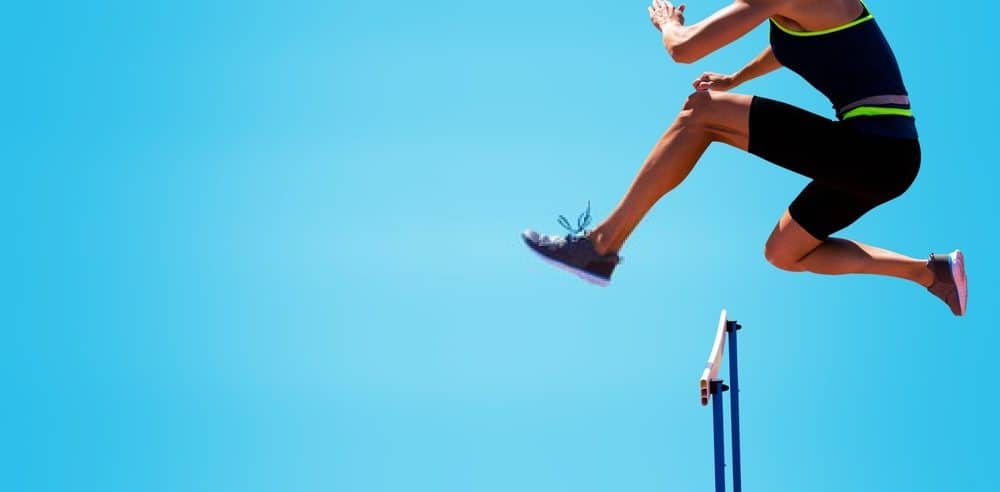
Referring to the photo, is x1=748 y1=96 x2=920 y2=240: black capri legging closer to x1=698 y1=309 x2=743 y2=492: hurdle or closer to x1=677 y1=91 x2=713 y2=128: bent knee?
x1=677 y1=91 x2=713 y2=128: bent knee

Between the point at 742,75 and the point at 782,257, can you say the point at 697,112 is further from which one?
the point at 782,257

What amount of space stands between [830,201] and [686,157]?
55 cm

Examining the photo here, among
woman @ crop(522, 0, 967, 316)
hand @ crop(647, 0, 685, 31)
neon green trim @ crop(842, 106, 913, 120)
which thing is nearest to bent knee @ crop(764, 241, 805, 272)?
woman @ crop(522, 0, 967, 316)

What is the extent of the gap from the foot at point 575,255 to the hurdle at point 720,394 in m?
0.39

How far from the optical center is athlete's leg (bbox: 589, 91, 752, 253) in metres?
4.11

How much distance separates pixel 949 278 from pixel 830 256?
44cm

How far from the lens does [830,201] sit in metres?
4.38

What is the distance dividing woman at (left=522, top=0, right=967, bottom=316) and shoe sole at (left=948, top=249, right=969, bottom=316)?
58 cm

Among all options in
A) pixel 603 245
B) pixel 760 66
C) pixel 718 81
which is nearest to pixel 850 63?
pixel 760 66

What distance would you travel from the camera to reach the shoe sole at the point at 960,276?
4703mm

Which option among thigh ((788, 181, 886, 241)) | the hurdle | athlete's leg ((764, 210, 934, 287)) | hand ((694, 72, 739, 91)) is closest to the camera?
the hurdle

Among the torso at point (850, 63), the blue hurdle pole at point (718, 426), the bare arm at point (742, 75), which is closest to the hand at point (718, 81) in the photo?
the bare arm at point (742, 75)

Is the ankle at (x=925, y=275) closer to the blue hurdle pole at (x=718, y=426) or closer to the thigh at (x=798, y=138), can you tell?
the thigh at (x=798, y=138)

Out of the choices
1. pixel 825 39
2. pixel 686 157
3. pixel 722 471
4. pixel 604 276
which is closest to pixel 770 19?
pixel 825 39
